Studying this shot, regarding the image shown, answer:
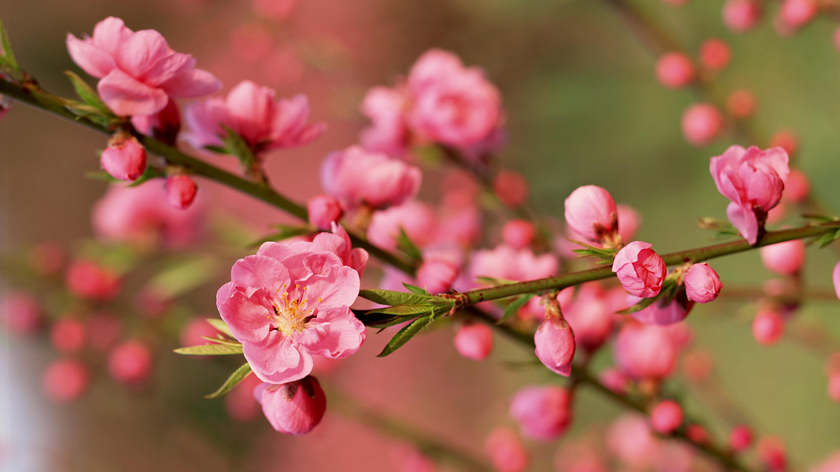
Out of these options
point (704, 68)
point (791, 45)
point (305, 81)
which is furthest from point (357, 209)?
point (305, 81)

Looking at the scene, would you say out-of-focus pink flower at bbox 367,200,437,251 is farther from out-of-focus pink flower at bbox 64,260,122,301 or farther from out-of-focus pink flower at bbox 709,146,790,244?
out-of-focus pink flower at bbox 64,260,122,301

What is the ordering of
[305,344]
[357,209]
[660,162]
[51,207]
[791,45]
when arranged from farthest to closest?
[51,207] < [660,162] < [791,45] < [357,209] < [305,344]

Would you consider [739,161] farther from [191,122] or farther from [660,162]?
[660,162]

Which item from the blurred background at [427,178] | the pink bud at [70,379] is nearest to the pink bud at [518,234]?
the blurred background at [427,178]

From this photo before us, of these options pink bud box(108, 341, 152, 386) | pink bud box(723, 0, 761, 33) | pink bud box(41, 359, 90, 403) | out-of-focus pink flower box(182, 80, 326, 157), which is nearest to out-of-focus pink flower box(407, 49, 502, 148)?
out-of-focus pink flower box(182, 80, 326, 157)

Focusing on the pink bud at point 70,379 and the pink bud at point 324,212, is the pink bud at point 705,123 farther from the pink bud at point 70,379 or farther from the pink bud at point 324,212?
the pink bud at point 70,379

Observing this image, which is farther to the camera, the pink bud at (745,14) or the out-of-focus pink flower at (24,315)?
the out-of-focus pink flower at (24,315)

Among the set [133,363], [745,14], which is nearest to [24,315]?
[133,363]
